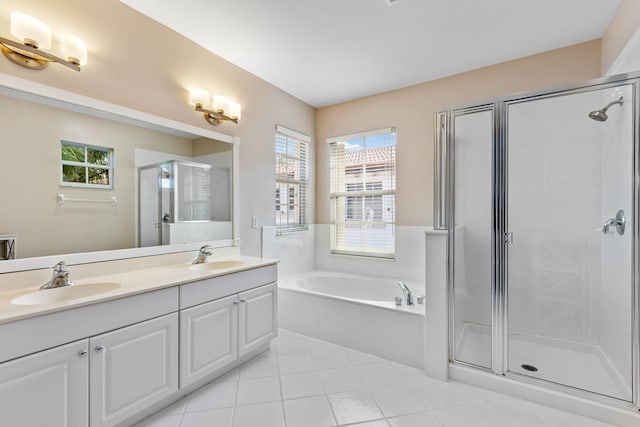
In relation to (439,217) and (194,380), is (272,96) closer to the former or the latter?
(439,217)

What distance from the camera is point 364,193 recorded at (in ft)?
12.0

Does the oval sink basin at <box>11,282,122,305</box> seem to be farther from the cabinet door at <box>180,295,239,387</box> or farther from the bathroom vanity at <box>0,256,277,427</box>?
the cabinet door at <box>180,295,239,387</box>

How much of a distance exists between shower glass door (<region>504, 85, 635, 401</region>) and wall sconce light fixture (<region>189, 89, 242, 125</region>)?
2.25m

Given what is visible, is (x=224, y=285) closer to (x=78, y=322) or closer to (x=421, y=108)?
(x=78, y=322)

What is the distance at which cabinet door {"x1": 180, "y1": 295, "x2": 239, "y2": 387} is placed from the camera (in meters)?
1.75

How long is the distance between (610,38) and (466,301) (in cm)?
232

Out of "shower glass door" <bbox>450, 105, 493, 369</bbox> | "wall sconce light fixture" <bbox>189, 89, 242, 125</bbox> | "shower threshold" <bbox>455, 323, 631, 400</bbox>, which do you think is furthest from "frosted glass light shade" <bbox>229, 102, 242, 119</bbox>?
"shower threshold" <bbox>455, 323, 631, 400</bbox>

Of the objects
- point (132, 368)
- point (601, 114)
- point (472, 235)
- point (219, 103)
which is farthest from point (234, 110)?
point (601, 114)

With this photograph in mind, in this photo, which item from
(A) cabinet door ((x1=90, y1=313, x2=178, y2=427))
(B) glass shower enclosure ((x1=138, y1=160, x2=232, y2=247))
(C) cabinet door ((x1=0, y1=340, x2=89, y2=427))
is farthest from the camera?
(B) glass shower enclosure ((x1=138, y1=160, x2=232, y2=247))

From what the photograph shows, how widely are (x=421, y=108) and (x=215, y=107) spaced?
7.19 ft

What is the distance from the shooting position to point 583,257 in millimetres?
2203

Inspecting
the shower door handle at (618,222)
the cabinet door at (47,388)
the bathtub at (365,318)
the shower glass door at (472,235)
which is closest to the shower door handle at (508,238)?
the shower glass door at (472,235)

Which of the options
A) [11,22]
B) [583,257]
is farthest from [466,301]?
[11,22]

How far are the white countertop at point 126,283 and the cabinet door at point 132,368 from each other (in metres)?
0.19
